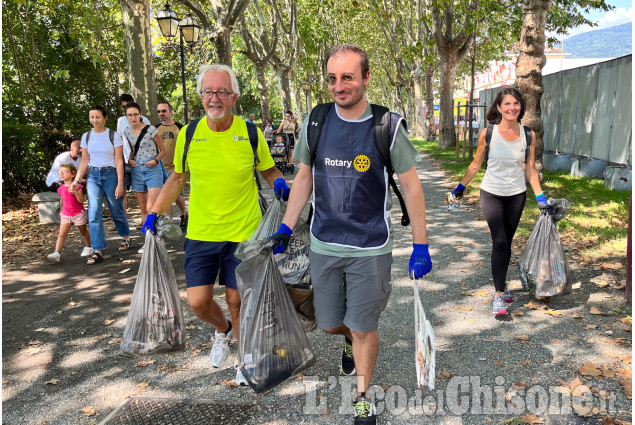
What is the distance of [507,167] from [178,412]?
A: 3176mm

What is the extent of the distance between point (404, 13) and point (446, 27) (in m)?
9.83

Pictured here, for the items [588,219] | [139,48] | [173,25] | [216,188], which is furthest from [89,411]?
[173,25]

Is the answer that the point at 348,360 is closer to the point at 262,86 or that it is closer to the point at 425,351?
the point at 425,351

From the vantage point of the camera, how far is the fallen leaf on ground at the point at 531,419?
2.94 meters

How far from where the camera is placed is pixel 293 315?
3.17 meters

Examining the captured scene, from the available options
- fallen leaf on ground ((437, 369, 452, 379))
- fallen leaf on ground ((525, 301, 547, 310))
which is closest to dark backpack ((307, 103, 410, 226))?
fallen leaf on ground ((437, 369, 452, 379))

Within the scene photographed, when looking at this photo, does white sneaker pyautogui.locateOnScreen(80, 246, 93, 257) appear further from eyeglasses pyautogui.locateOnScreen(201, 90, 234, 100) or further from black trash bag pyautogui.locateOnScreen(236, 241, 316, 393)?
black trash bag pyautogui.locateOnScreen(236, 241, 316, 393)

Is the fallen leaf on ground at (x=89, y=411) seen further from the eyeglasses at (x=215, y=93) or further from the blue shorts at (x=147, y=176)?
the blue shorts at (x=147, y=176)

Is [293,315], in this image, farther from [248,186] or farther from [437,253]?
[437,253]

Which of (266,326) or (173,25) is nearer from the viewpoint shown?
(266,326)

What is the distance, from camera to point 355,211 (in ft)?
9.39

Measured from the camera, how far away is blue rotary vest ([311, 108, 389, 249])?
2811 millimetres

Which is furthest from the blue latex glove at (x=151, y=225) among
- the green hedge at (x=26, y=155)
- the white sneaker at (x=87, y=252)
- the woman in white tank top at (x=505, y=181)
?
the green hedge at (x=26, y=155)

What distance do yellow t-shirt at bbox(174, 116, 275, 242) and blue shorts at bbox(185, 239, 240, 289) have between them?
0.05m
